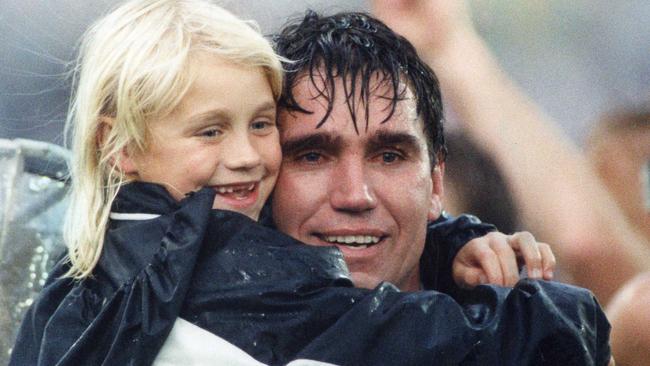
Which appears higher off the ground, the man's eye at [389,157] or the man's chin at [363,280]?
the man's eye at [389,157]

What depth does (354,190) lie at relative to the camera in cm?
190

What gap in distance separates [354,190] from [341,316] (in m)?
0.40

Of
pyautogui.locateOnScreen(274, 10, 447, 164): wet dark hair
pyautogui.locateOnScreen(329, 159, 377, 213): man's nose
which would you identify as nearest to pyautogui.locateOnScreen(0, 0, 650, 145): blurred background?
pyautogui.locateOnScreen(274, 10, 447, 164): wet dark hair

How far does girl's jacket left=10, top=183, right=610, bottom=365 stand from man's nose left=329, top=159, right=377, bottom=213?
286 mm

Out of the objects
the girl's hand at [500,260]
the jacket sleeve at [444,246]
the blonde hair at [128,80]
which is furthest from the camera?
the jacket sleeve at [444,246]

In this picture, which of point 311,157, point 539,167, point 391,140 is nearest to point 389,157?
point 391,140

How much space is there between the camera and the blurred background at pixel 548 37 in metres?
2.86

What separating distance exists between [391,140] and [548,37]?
1222 millimetres

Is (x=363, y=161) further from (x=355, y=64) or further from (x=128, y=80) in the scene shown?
(x=128, y=80)

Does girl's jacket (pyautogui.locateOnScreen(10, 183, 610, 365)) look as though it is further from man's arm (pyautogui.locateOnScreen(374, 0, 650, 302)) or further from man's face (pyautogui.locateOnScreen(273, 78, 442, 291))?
man's arm (pyautogui.locateOnScreen(374, 0, 650, 302))

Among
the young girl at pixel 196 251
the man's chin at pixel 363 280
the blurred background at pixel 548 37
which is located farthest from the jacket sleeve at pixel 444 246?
the blurred background at pixel 548 37

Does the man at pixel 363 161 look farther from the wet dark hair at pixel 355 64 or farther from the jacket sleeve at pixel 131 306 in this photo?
the jacket sleeve at pixel 131 306

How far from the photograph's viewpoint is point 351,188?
1901 millimetres

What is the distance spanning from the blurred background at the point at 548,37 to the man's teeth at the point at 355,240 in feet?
3.39
